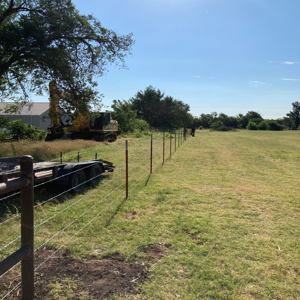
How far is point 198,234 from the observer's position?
425cm

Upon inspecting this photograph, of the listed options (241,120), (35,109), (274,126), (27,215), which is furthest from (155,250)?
(241,120)

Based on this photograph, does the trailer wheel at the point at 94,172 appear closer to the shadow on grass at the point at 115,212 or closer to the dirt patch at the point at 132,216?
the shadow on grass at the point at 115,212

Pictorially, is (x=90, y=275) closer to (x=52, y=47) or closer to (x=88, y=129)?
(x=52, y=47)

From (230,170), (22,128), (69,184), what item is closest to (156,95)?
(22,128)

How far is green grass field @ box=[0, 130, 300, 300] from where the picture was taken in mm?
2926

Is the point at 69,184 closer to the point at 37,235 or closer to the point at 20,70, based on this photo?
the point at 37,235

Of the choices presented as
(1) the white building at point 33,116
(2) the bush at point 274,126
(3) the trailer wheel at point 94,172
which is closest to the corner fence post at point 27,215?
(3) the trailer wheel at point 94,172

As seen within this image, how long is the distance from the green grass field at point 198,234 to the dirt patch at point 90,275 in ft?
0.39

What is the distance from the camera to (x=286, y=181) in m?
8.61

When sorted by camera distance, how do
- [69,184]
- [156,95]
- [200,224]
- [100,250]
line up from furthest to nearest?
[156,95]
[69,184]
[200,224]
[100,250]

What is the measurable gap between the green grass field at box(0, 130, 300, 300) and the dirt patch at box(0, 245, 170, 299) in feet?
0.39

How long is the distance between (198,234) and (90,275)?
1.96m

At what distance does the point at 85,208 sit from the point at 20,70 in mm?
12915

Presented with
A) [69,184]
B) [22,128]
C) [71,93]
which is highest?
[71,93]
